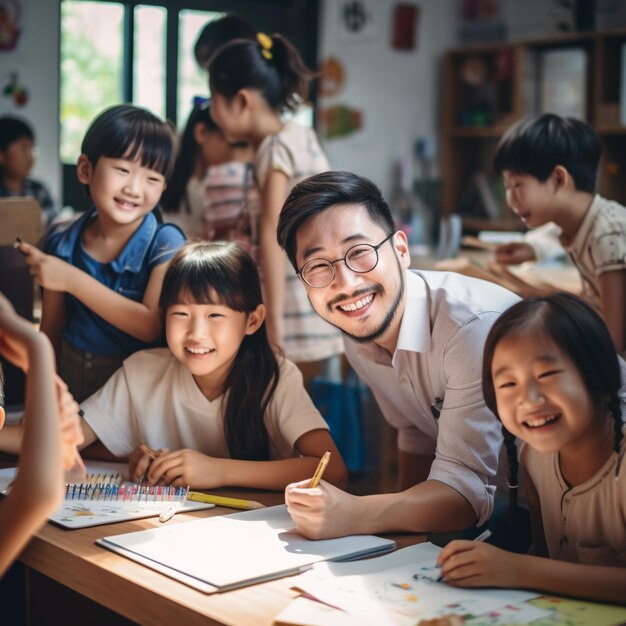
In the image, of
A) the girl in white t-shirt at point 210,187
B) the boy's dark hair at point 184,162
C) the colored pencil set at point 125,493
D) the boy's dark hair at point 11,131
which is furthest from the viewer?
the boy's dark hair at point 11,131

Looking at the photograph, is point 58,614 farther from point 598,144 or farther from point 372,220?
point 598,144

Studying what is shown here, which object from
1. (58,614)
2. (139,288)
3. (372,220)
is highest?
(372,220)

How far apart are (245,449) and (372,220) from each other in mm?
447

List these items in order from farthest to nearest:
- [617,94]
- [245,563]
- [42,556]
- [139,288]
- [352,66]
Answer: [352,66]
[617,94]
[139,288]
[42,556]
[245,563]

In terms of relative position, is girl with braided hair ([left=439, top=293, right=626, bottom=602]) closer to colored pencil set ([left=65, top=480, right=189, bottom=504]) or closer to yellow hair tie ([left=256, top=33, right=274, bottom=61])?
colored pencil set ([left=65, top=480, right=189, bottom=504])

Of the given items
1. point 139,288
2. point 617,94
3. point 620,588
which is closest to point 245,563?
point 620,588

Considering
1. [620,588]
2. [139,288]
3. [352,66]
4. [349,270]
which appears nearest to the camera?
[620,588]

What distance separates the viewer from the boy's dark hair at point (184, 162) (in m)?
3.13

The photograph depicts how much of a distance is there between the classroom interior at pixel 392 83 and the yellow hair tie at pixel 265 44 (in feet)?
3.65

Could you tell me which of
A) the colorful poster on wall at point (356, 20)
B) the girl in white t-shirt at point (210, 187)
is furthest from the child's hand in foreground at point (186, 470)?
the colorful poster on wall at point (356, 20)

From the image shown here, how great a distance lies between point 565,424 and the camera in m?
1.20

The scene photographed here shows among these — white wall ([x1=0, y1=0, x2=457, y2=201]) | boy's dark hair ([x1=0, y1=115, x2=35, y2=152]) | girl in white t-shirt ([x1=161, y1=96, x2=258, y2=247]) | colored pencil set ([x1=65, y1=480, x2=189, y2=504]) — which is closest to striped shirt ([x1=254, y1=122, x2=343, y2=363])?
girl in white t-shirt ([x1=161, y1=96, x2=258, y2=247])

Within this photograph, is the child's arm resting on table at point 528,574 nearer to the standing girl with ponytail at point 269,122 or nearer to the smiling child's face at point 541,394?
the smiling child's face at point 541,394

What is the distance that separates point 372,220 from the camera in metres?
1.57
